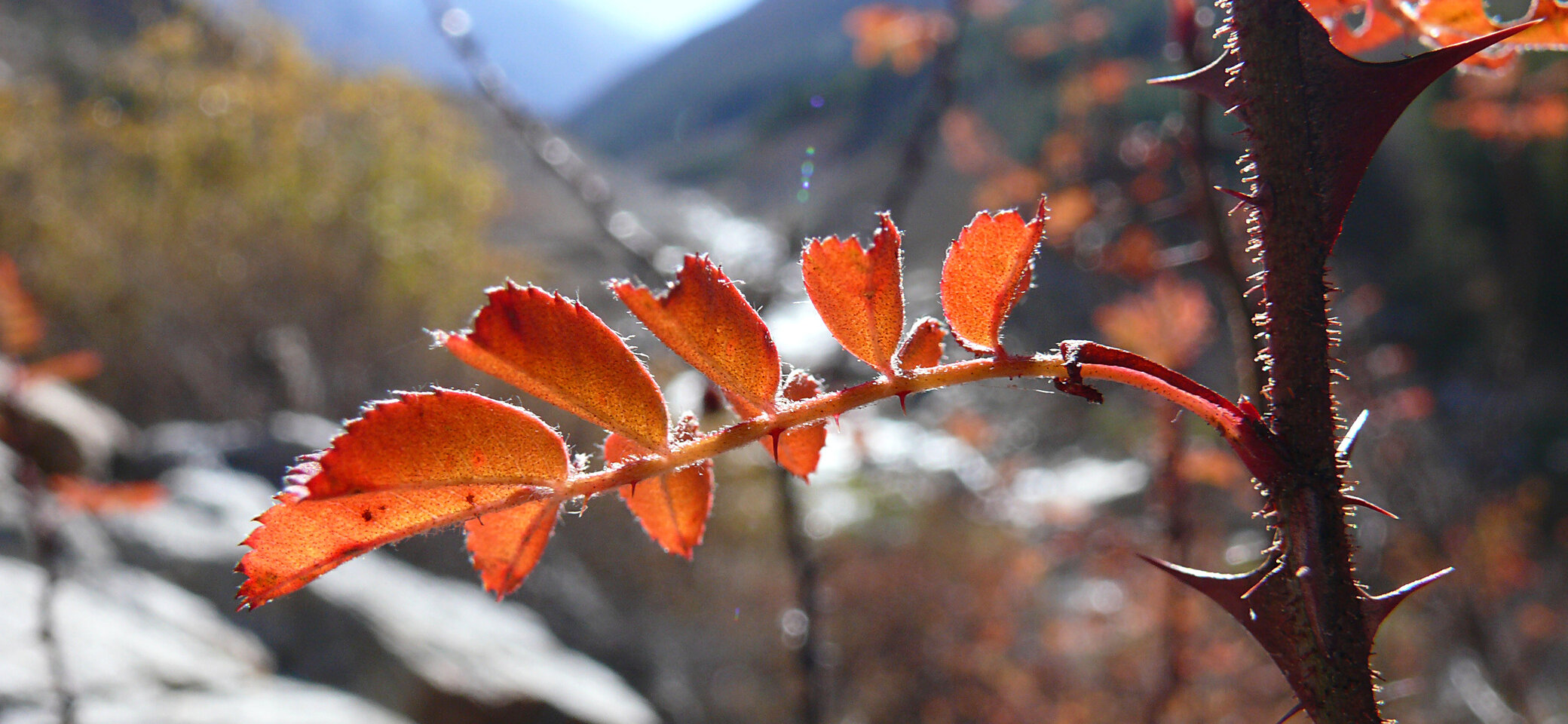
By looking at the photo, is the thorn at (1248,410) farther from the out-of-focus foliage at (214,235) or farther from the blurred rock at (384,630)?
the out-of-focus foliage at (214,235)

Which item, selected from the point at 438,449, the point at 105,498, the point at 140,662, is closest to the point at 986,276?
the point at 438,449

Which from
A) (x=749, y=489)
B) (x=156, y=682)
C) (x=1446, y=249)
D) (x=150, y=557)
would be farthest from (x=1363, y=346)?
(x=1446, y=249)

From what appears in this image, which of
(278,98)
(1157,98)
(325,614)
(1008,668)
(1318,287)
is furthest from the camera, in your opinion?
(1157,98)

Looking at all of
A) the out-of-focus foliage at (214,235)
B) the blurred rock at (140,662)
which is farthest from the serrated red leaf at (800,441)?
the out-of-focus foliage at (214,235)

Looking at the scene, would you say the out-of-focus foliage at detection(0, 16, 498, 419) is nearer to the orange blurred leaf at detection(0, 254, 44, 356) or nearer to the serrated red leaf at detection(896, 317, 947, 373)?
the orange blurred leaf at detection(0, 254, 44, 356)

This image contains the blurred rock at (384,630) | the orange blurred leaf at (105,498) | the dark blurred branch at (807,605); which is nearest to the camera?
the dark blurred branch at (807,605)

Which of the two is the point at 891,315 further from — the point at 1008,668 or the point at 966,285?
the point at 1008,668

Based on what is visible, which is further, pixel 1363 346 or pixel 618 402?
pixel 1363 346
